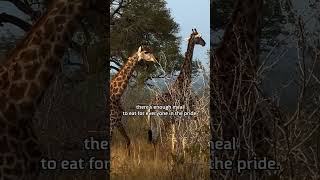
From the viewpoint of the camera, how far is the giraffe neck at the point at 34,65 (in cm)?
292

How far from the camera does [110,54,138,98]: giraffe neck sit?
5.43 m

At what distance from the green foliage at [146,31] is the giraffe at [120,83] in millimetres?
625

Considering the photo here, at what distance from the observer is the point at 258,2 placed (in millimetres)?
3598

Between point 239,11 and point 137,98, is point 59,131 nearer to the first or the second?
point 137,98

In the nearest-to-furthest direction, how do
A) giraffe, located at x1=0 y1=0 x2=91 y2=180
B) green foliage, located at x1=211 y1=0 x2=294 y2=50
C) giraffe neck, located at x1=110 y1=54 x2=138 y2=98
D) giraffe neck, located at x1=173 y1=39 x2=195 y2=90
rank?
giraffe, located at x1=0 y1=0 x2=91 y2=180 < green foliage, located at x1=211 y1=0 x2=294 y2=50 < giraffe neck, located at x1=173 y1=39 x2=195 y2=90 < giraffe neck, located at x1=110 y1=54 x2=138 y2=98

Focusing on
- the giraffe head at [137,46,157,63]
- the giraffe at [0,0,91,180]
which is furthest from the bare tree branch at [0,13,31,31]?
the giraffe at [0,0,91,180]

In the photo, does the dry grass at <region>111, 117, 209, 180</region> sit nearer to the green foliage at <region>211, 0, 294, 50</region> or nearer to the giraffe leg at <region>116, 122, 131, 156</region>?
the giraffe leg at <region>116, 122, 131, 156</region>

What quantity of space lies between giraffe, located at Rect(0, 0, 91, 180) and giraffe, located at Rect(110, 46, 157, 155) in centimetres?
229

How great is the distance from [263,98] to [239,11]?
61 cm

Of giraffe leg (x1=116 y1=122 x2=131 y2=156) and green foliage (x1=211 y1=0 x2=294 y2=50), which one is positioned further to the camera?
giraffe leg (x1=116 y1=122 x2=131 y2=156)

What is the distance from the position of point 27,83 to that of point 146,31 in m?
3.95

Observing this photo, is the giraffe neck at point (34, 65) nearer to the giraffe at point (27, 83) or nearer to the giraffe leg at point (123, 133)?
the giraffe at point (27, 83)

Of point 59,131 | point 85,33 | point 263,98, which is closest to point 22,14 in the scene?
point 85,33

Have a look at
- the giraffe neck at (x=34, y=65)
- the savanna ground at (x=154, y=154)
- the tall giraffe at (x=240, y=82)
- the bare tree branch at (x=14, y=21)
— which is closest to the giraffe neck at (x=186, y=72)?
the savanna ground at (x=154, y=154)
